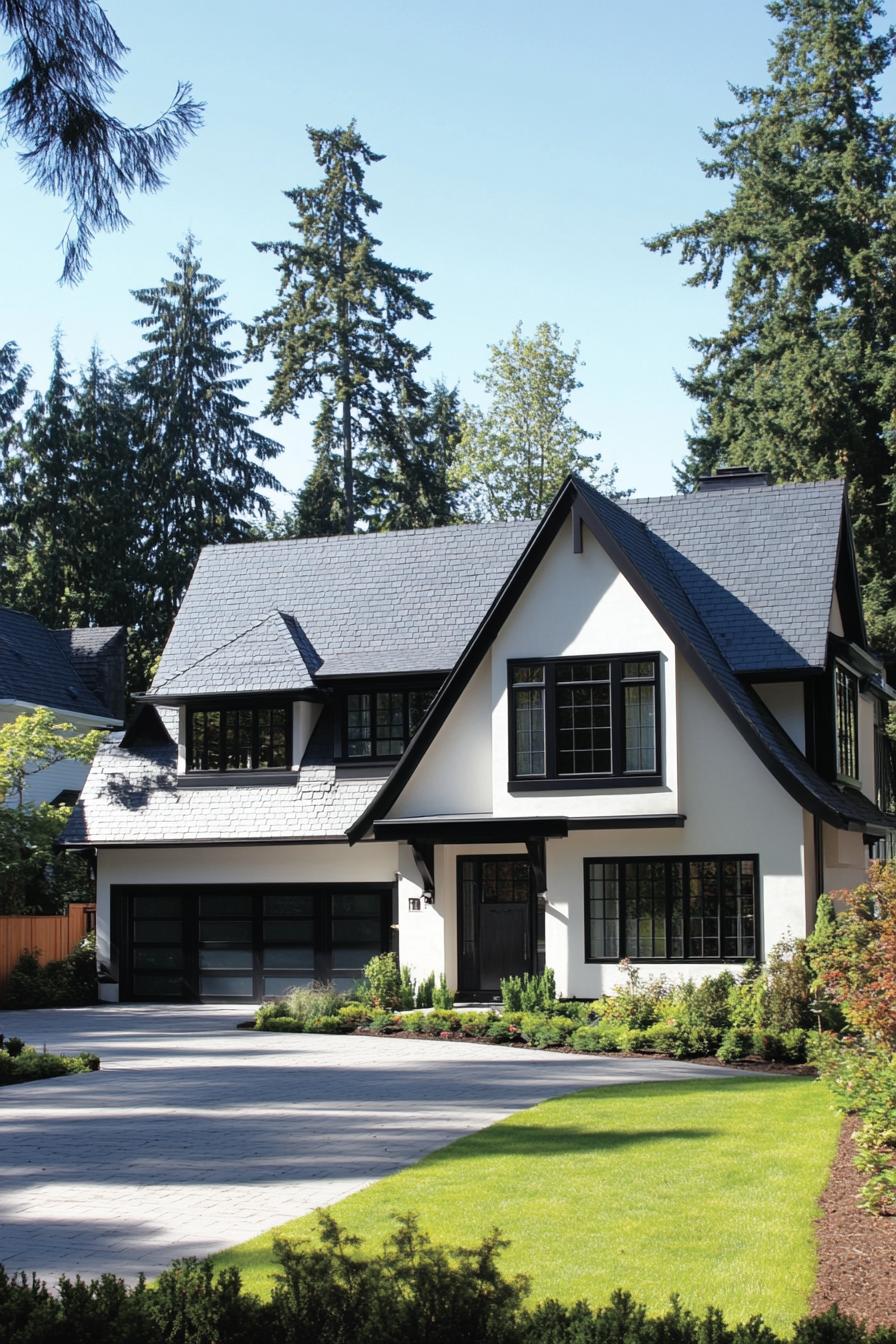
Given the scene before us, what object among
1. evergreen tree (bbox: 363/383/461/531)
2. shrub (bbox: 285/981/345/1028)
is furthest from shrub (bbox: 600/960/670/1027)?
evergreen tree (bbox: 363/383/461/531)

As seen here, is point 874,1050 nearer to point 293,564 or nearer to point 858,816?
point 858,816

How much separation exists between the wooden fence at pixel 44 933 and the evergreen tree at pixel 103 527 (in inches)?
991

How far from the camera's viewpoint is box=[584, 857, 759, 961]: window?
23344 millimetres

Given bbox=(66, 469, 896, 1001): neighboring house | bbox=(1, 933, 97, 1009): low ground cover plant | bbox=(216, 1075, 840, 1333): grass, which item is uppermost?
bbox=(66, 469, 896, 1001): neighboring house

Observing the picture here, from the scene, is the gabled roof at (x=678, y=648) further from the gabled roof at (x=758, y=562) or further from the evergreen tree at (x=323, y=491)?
the evergreen tree at (x=323, y=491)

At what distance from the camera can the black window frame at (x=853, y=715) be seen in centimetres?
2559

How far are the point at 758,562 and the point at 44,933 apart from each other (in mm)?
14386

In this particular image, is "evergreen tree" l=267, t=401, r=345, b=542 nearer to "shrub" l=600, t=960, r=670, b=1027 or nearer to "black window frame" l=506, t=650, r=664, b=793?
"black window frame" l=506, t=650, r=664, b=793

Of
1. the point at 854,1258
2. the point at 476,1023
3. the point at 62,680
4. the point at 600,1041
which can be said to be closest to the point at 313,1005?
the point at 476,1023

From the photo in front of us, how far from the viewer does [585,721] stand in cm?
2427

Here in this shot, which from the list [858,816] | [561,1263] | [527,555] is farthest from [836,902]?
[561,1263]

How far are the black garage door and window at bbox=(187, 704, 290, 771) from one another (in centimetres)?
226

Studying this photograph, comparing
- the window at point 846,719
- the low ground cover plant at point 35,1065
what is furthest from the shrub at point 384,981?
the window at point 846,719

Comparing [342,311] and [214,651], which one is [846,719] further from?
[342,311]
